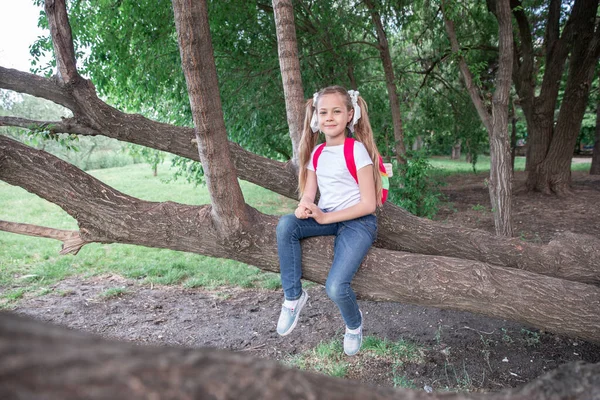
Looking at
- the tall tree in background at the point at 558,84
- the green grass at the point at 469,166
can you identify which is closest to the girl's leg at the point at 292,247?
the tall tree in background at the point at 558,84

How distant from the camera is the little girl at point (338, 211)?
2.70 m

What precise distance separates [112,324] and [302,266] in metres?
2.60

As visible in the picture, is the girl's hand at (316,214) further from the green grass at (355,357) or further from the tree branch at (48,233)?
the tree branch at (48,233)

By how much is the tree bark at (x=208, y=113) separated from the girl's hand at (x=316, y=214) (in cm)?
51

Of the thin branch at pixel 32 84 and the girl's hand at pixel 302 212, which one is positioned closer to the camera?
the girl's hand at pixel 302 212

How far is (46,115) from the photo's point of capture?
14.8 metres

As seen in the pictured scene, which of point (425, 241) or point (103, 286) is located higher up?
point (425, 241)

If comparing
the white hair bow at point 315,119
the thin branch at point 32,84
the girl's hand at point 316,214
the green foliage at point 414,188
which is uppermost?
the thin branch at point 32,84

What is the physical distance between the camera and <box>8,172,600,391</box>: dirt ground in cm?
323

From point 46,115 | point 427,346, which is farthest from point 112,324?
point 46,115

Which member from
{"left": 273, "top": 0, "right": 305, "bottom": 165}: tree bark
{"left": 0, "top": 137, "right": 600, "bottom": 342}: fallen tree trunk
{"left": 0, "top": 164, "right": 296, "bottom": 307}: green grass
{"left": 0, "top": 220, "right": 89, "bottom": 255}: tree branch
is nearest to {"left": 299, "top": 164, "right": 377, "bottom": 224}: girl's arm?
{"left": 0, "top": 137, "right": 600, "bottom": 342}: fallen tree trunk

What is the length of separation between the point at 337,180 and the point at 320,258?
545 mm

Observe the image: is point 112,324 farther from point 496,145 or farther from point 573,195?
point 573,195

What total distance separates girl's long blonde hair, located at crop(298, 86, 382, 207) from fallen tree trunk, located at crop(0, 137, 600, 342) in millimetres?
446
